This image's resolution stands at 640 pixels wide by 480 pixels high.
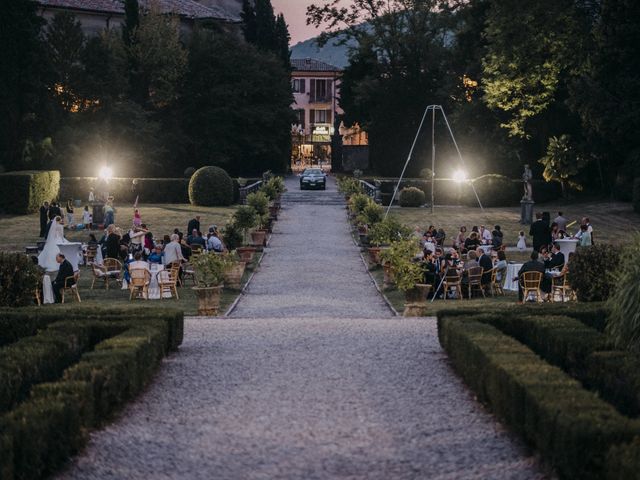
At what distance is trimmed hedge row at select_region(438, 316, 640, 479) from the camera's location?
696 cm

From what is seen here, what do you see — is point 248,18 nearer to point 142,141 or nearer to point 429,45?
point 429,45

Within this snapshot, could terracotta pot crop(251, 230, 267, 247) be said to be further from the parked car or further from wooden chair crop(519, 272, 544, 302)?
the parked car

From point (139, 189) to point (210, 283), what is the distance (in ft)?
109

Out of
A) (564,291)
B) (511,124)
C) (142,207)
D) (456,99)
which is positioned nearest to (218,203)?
(142,207)

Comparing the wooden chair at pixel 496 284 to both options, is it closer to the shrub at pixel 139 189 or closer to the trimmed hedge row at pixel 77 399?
the trimmed hedge row at pixel 77 399

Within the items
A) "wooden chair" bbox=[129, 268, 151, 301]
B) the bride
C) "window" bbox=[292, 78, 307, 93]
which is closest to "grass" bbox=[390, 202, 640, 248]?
the bride

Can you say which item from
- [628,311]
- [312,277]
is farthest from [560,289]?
[628,311]

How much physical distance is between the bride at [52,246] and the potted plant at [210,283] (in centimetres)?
765

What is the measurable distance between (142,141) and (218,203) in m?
10.1

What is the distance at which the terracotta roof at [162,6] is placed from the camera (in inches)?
2574

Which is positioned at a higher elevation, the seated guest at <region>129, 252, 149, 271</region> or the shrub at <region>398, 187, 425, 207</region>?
the shrub at <region>398, 187, 425, 207</region>

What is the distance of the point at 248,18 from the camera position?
78000mm

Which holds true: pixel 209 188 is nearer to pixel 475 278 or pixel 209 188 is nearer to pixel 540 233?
pixel 540 233

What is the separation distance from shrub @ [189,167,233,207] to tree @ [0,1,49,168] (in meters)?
9.88
